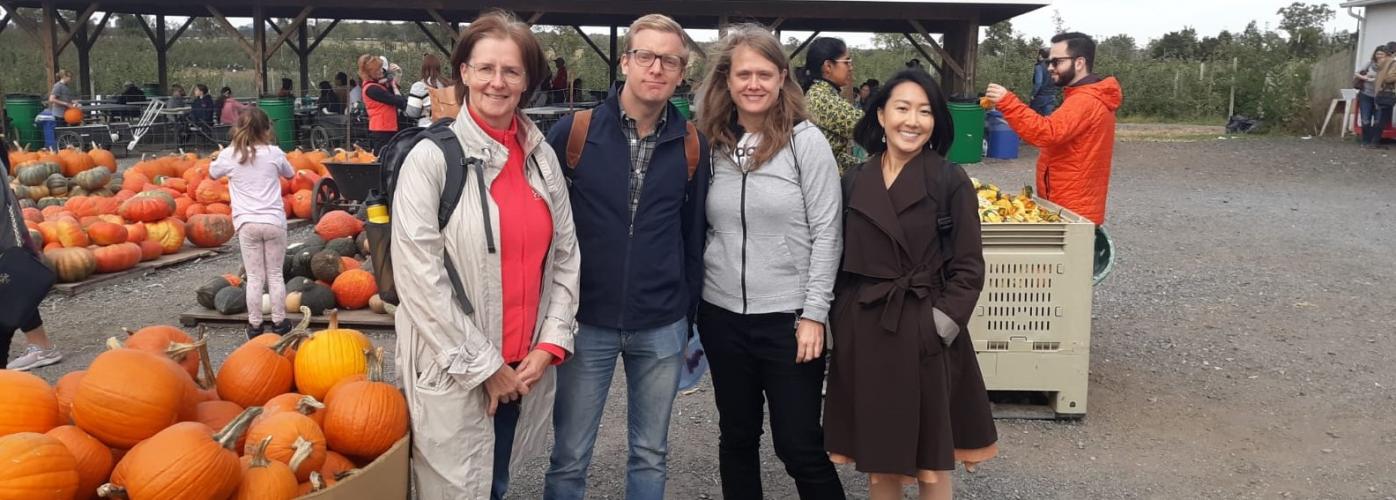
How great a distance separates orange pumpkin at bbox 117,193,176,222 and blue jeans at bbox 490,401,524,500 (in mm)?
7339

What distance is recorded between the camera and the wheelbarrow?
9.39 m

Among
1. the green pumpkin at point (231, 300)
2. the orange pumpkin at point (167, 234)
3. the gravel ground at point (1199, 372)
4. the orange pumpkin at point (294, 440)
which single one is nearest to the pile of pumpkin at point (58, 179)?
the orange pumpkin at point (167, 234)

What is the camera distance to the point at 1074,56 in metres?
4.94

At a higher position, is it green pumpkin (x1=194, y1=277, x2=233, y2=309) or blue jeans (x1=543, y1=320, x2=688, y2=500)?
blue jeans (x1=543, y1=320, x2=688, y2=500)

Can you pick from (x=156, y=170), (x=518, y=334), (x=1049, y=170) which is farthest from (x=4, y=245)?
(x=156, y=170)

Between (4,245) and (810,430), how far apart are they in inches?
176

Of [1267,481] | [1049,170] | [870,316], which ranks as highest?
[1049,170]

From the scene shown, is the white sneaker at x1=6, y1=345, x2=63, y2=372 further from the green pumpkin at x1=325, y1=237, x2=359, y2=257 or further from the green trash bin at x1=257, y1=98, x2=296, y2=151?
the green trash bin at x1=257, y1=98, x2=296, y2=151

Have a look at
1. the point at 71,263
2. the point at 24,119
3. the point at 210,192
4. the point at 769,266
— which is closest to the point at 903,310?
the point at 769,266

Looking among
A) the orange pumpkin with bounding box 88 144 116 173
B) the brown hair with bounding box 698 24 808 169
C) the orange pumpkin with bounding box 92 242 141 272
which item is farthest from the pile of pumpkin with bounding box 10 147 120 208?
the brown hair with bounding box 698 24 808 169

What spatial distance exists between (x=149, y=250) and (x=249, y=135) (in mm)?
2764

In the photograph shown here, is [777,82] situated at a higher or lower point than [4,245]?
higher

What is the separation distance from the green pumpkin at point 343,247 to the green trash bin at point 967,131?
35.4ft

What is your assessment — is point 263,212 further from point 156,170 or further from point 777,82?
point 156,170
